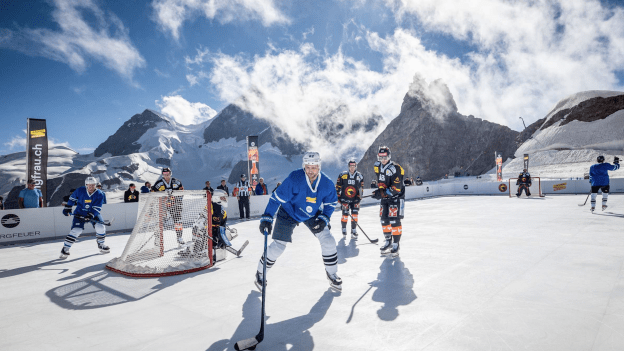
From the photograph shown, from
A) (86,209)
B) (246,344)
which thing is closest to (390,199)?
(246,344)

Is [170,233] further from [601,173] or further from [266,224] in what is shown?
[601,173]

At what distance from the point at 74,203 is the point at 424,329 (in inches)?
307

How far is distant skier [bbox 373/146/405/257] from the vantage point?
19.1ft

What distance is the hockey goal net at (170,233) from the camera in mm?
5688

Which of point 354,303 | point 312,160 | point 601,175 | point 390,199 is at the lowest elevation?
point 354,303

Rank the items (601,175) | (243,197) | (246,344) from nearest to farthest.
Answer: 1. (246,344)
2. (601,175)
3. (243,197)

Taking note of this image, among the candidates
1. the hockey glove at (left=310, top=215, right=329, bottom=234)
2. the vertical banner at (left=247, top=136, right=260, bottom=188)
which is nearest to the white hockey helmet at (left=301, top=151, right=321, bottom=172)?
the hockey glove at (left=310, top=215, right=329, bottom=234)

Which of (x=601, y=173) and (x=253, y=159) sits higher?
(x=253, y=159)

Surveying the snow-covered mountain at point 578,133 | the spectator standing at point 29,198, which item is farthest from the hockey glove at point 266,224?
the snow-covered mountain at point 578,133

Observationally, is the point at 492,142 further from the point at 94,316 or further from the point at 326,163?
the point at 94,316

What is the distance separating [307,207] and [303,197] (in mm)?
145

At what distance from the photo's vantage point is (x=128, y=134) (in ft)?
584

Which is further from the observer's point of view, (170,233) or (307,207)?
(170,233)

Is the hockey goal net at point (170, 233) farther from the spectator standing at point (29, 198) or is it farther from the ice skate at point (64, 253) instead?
the spectator standing at point (29, 198)
